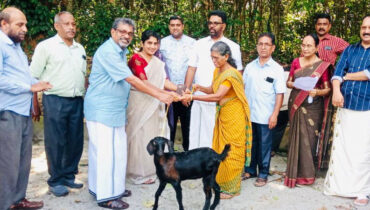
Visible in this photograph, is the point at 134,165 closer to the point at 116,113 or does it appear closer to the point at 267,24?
the point at 116,113

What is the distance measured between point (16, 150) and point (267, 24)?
8.09 m

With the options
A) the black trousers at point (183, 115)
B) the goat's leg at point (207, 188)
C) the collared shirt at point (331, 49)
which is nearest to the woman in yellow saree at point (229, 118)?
the goat's leg at point (207, 188)

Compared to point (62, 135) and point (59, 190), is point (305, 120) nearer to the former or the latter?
point (62, 135)

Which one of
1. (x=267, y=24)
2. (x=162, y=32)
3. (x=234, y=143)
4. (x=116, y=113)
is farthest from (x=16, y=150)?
(x=267, y=24)

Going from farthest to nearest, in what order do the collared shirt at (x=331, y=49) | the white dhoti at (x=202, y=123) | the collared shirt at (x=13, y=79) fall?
the white dhoti at (x=202, y=123)
the collared shirt at (x=331, y=49)
the collared shirt at (x=13, y=79)

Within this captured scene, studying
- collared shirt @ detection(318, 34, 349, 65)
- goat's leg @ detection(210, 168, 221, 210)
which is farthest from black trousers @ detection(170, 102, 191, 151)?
collared shirt @ detection(318, 34, 349, 65)

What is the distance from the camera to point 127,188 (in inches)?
178

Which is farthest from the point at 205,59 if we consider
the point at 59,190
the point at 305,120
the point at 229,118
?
the point at 59,190

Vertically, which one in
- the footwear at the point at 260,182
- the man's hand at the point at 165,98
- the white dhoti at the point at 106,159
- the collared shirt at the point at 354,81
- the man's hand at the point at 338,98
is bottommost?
the footwear at the point at 260,182

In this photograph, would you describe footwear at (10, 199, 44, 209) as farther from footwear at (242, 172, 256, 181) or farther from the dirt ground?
footwear at (242, 172, 256, 181)

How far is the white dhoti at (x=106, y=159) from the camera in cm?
387

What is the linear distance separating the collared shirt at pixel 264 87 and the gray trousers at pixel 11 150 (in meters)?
2.54

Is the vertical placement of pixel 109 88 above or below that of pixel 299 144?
above

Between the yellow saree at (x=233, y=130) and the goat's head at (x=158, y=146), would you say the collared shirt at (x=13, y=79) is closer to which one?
the goat's head at (x=158, y=146)
